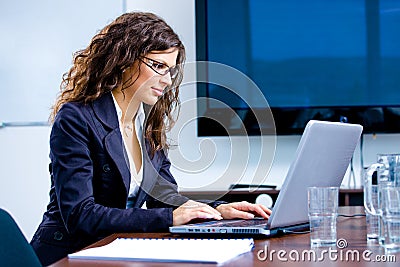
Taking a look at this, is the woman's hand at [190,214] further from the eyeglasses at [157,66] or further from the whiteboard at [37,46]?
the whiteboard at [37,46]

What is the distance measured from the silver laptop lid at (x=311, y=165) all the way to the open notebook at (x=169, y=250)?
15 centimetres

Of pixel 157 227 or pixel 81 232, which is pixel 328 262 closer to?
pixel 157 227

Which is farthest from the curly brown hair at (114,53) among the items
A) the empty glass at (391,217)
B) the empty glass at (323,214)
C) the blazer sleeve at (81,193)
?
the empty glass at (391,217)

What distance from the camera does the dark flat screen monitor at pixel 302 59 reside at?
3.49 m

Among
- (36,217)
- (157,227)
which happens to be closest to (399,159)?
(157,227)

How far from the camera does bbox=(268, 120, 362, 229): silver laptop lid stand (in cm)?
153

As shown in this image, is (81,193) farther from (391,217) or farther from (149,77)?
(391,217)

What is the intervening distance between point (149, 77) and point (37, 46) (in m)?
1.77

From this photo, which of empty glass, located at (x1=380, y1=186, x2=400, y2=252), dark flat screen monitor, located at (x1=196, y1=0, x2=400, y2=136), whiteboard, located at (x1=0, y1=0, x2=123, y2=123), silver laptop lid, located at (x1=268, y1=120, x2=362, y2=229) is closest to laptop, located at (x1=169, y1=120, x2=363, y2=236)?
silver laptop lid, located at (x1=268, y1=120, x2=362, y2=229)

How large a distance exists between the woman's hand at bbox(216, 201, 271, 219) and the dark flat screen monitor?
5.40ft

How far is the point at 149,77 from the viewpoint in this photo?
2.15m

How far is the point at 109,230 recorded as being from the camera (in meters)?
1.75

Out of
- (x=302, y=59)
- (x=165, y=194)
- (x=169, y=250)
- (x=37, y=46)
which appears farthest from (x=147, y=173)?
(x=37, y=46)

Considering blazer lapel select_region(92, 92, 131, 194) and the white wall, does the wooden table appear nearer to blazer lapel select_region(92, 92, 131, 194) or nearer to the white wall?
blazer lapel select_region(92, 92, 131, 194)
